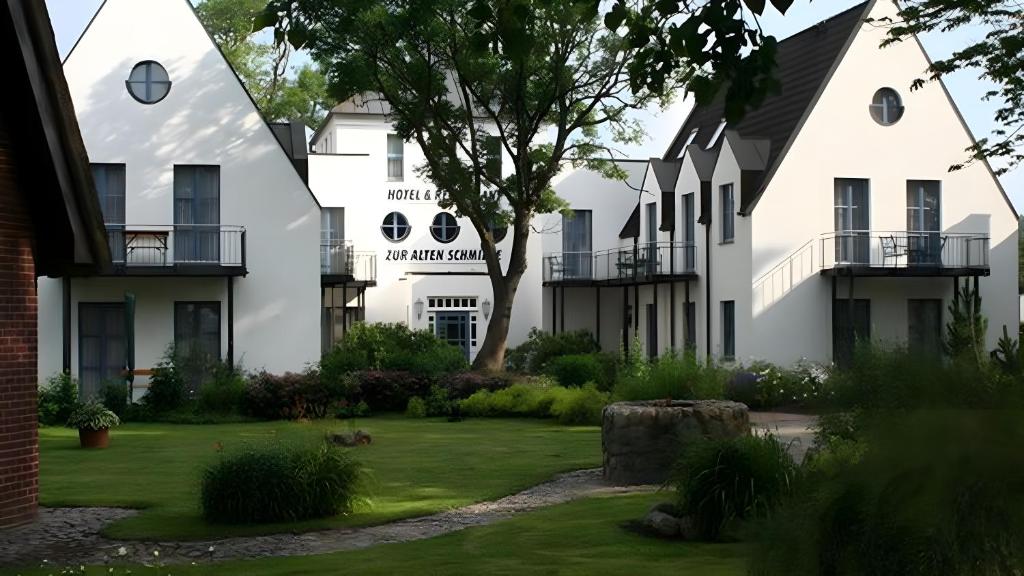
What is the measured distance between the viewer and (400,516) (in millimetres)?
12547

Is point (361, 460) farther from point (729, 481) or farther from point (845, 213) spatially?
point (845, 213)

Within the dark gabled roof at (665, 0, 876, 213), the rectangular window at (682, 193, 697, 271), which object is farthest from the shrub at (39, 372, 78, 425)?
the rectangular window at (682, 193, 697, 271)

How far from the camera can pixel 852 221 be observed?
33094mm

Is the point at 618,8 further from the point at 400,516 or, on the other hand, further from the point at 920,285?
the point at 920,285

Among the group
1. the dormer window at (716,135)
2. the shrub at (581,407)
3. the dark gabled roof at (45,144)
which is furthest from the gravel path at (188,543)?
the dormer window at (716,135)

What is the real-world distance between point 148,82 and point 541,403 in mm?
12473

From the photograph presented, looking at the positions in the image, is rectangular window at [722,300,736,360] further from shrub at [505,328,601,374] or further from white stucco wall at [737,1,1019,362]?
shrub at [505,328,601,374]

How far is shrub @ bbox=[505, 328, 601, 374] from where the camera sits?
129 ft

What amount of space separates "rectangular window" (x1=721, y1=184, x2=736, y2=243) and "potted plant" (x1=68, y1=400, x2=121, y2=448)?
18914 mm

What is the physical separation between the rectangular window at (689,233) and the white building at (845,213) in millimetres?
877

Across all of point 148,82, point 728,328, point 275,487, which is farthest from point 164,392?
point 275,487

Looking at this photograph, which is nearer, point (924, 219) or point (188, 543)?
point (188, 543)

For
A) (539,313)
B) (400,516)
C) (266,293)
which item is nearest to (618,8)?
(400,516)

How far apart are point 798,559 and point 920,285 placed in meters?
30.9
